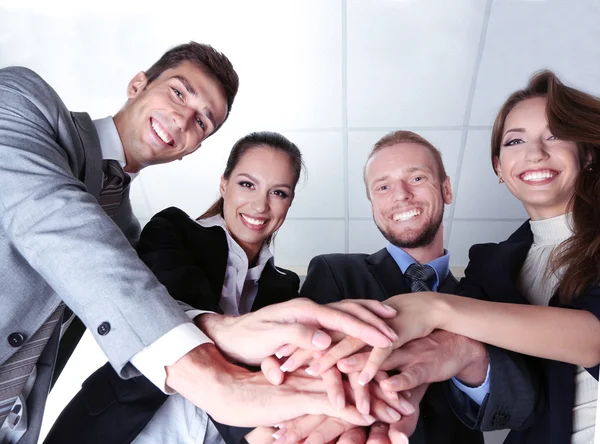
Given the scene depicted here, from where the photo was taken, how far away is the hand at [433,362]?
987mm

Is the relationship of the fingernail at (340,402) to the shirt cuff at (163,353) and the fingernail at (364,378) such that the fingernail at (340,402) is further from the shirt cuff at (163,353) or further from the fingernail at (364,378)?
the shirt cuff at (163,353)

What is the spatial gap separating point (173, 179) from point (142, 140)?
6.73ft

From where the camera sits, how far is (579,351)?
1.09 metres

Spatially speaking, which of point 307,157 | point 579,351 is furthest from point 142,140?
point 307,157

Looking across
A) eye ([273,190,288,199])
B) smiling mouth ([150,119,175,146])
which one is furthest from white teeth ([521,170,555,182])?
smiling mouth ([150,119,175,146])

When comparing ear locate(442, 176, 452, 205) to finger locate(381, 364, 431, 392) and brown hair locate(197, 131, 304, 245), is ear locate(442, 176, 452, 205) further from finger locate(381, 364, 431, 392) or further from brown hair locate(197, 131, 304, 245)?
finger locate(381, 364, 431, 392)

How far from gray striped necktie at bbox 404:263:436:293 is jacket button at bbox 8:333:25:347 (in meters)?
1.03

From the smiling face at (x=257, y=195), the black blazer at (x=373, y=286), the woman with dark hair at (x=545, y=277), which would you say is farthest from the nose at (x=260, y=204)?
the woman with dark hair at (x=545, y=277)

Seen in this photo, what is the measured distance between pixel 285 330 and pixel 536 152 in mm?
1048

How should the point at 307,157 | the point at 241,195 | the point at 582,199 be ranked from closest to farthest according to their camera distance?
1. the point at 582,199
2. the point at 241,195
3. the point at 307,157

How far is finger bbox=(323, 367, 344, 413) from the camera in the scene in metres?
0.92

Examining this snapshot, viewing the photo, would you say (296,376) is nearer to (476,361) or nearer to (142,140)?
(476,361)

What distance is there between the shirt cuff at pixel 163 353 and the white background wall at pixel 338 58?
222 centimetres

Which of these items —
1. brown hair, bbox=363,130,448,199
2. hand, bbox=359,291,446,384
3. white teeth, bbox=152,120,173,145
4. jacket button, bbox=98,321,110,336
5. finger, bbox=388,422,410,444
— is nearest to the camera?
jacket button, bbox=98,321,110,336
